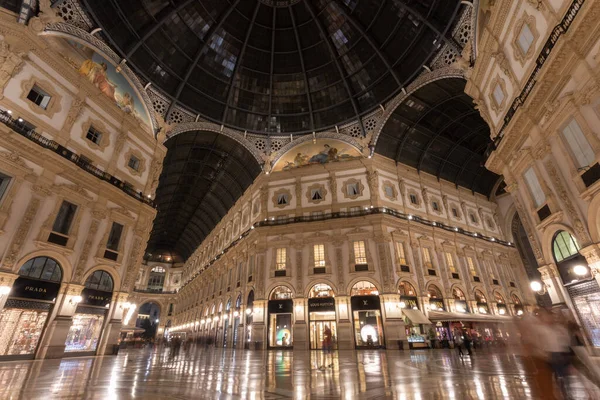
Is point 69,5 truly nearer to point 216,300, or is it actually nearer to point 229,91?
point 229,91

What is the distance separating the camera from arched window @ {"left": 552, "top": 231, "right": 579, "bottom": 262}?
1385cm

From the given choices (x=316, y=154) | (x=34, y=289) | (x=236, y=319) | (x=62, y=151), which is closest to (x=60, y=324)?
(x=34, y=289)

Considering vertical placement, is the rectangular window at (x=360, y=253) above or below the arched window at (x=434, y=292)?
above

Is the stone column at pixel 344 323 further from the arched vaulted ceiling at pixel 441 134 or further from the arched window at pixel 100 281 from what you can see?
the arched window at pixel 100 281

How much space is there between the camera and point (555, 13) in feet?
39.7

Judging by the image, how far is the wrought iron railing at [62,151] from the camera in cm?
1486

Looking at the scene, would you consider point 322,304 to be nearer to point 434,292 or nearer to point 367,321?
point 367,321

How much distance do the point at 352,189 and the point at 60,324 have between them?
23649 mm

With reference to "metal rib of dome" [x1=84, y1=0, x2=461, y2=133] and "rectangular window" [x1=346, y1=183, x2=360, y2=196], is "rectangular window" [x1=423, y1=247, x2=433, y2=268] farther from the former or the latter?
"metal rib of dome" [x1=84, y1=0, x2=461, y2=133]

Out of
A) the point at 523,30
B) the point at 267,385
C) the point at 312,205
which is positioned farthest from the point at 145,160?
the point at 523,30

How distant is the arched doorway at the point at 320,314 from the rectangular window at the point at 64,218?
1784 centimetres

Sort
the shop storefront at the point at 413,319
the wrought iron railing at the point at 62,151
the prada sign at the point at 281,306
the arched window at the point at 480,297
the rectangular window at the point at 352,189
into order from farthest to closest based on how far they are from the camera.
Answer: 1. the arched window at the point at 480,297
2. the rectangular window at the point at 352,189
3. the prada sign at the point at 281,306
4. the shop storefront at the point at 413,319
5. the wrought iron railing at the point at 62,151

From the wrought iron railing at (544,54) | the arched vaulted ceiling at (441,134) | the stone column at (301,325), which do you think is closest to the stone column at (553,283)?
the wrought iron railing at (544,54)

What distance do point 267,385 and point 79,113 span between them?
20827 mm
